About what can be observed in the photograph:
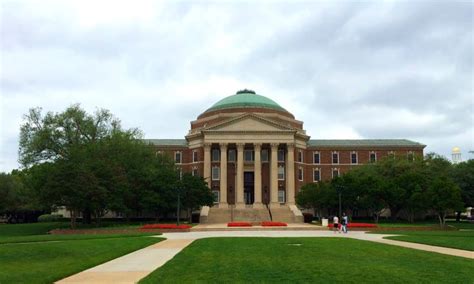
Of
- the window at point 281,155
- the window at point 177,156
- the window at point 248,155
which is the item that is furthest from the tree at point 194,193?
the window at point 177,156

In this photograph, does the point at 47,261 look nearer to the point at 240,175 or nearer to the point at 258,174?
the point at 240,175

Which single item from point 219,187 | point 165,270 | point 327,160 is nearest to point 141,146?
point 219,187

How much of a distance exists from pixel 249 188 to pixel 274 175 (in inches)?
287

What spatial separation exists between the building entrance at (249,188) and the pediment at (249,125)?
8767mm

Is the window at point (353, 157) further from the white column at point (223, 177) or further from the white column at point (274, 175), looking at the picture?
the white column at point (223, 177)

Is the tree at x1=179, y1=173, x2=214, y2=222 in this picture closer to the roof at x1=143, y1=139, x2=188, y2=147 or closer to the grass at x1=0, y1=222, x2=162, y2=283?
the roof at x1=143, y1=139, x2=188, y2=147

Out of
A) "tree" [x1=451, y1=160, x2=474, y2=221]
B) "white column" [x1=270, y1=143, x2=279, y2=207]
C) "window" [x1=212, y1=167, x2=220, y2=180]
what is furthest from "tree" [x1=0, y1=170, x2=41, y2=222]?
"tree" [x1=451, y1=160, x2=474, y2=221]

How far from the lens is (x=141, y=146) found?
6750 cm

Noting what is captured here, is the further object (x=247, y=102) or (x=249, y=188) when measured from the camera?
(x=247, y=102)

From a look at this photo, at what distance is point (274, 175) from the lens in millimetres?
75125

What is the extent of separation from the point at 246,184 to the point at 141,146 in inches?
827

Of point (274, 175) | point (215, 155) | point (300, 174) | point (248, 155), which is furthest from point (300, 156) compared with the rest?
point (215, 155)

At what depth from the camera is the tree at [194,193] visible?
6150 centimetres

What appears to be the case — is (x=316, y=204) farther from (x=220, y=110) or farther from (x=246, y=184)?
(x=220, y=110)
